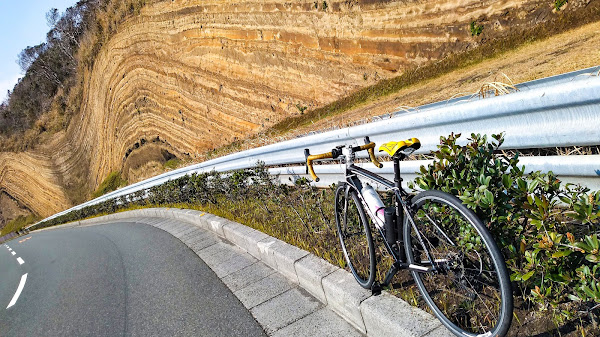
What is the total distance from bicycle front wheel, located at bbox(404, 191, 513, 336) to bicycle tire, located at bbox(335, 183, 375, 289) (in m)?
0.63

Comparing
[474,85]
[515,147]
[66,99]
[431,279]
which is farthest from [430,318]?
[66,99]

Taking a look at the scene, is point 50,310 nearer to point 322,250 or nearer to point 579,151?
point 322,250

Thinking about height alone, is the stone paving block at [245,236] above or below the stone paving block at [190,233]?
above

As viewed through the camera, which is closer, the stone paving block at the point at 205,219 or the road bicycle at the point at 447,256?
the road bicycle at the point at 447,256

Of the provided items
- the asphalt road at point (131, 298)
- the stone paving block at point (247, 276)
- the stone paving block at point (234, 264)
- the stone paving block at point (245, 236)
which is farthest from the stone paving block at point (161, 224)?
the stone paving block at point (247, 276)

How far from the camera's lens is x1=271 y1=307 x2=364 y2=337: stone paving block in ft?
10.4

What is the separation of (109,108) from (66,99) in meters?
17.1

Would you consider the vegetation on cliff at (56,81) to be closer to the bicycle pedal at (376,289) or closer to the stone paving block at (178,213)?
the stone paving block at (178,213)

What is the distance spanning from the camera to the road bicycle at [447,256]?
2.14 m

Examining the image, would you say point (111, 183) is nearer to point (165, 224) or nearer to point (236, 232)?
point (165, 224)

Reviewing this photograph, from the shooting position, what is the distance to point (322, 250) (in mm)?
4145

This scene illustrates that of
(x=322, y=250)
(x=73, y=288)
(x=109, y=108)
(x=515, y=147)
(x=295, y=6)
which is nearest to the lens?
(x=515, y=147)

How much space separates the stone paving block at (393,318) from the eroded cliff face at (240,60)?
11253 mm

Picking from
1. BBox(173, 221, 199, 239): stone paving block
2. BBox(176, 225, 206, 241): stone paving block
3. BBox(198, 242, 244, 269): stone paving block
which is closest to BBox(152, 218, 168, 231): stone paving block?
BBox(173, 221, 199, 239): stone paving block
